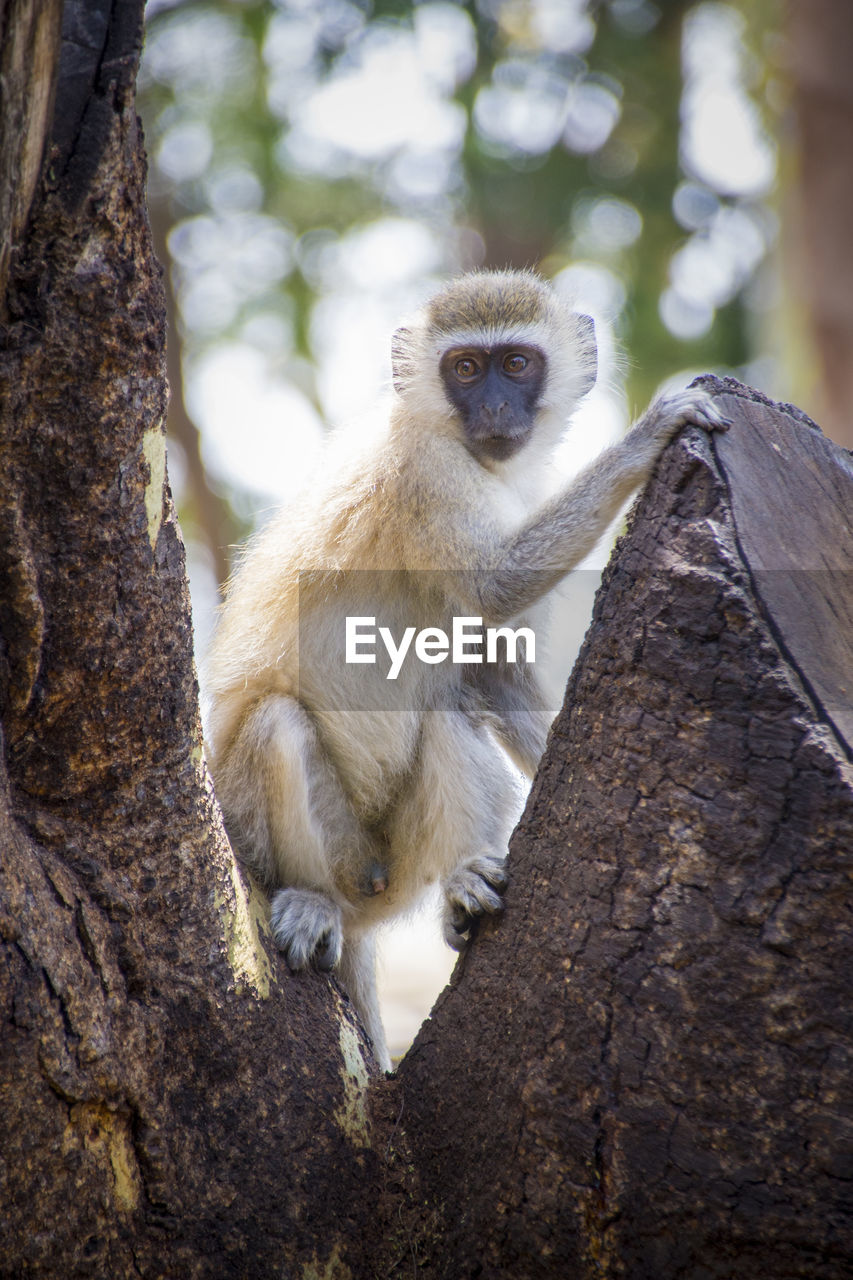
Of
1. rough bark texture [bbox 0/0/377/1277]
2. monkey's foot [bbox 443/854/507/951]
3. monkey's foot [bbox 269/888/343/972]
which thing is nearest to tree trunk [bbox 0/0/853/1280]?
rough bark texture [bbox 0/0/377/1277]

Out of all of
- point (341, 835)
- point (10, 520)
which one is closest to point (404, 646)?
point (341, 835)

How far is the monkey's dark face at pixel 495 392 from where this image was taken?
3982 millimetres

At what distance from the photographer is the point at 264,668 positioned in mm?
3697

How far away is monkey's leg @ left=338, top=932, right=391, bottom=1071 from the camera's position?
342 centimetres

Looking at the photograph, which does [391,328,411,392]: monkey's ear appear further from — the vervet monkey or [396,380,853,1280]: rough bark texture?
[396,380,853,1280]: rough bark texture

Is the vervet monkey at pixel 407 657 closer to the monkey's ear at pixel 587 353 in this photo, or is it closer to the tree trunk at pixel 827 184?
the monkey's ear at pixel 587 353

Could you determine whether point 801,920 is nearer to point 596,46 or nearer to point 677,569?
point 677,569

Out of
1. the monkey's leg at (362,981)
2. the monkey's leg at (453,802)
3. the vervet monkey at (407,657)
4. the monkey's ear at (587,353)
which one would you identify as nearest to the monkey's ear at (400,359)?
the vervet monkey at (407,657)

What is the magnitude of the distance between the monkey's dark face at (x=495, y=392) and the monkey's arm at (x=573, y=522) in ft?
2.26

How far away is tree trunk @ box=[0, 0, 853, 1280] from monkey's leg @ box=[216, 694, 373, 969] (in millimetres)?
715

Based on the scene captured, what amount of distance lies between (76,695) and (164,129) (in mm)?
10962

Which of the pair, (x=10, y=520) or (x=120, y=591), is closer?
(x=10, y=520)

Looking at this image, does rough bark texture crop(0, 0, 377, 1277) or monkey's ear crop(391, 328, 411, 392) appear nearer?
rough bark texture crop(0, 0, 377, 1277)

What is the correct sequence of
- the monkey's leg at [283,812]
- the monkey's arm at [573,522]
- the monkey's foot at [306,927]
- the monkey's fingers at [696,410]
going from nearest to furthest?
the monkey's fingers at [696,410], the monkey's foot at [306,927], the monkey's arm at [573,522], the monkey's leg at [283,812]
